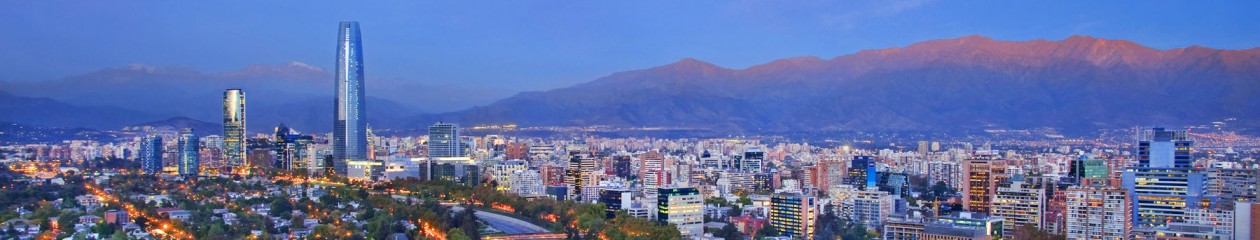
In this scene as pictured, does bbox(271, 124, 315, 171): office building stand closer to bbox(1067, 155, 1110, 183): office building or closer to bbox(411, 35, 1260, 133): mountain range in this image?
bbox(411, 35, 1260, 133): mountain range

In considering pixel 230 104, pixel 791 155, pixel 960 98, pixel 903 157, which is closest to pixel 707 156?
pixel 791 155

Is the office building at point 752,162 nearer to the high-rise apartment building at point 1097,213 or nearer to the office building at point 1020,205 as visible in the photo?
the office building at point 1020,205

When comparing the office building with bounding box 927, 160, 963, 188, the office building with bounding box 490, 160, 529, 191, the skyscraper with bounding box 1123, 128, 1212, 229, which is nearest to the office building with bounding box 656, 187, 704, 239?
the skyscraper with bounding box 1123, 128, 1212, 229

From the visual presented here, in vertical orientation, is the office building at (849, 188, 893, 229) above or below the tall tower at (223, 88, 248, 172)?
below

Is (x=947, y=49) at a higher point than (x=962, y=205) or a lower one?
higher

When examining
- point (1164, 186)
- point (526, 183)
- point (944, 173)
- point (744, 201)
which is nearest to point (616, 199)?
point (744, 201)

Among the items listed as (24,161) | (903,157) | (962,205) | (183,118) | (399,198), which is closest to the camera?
(962,205)

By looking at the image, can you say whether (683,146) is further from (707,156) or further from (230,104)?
(230,104)
